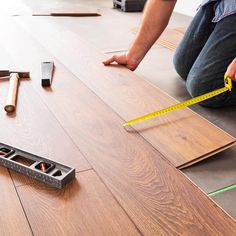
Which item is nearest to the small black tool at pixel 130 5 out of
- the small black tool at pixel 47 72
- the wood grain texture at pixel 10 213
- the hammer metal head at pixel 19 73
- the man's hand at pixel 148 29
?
the man's hand at pixel 148 29

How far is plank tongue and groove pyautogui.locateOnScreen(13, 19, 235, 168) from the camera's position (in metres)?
1.36

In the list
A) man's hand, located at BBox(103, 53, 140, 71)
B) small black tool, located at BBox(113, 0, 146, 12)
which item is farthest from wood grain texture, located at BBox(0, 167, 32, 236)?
small black tool, located at BBox(113, 0, 146, 12)

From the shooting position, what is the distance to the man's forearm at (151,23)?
6.38ft

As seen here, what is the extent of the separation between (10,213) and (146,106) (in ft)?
2.78

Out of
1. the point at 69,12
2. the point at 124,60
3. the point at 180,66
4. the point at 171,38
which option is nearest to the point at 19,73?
the point at 124,60

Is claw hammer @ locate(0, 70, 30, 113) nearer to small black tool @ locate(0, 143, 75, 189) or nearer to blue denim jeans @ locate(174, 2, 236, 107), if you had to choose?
small black tool @ locate(0, 143, 75, 189)

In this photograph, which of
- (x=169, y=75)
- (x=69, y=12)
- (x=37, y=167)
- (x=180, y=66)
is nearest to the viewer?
(x=37, y=167)

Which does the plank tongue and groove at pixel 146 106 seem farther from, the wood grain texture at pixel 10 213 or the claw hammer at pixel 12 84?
the wood grain texture at pixel 10 213

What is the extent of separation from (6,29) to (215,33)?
1.63 metres

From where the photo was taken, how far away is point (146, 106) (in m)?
1.64

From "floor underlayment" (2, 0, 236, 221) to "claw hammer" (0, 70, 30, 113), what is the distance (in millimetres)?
791

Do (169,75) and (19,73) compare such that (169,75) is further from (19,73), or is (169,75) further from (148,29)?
(19,73)

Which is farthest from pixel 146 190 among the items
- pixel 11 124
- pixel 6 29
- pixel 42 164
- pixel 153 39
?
pixel 6 29

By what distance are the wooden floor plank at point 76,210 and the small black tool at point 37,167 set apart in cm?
3
